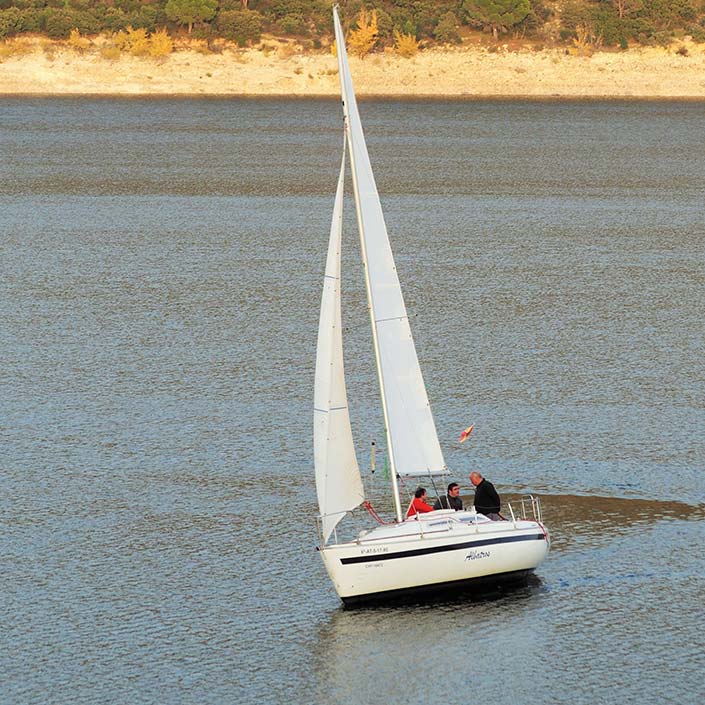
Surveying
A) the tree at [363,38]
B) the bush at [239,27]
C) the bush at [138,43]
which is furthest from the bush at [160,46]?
the tree at [363,38]

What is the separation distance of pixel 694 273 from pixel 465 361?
64.1ft

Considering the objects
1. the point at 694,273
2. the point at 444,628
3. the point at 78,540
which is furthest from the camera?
the point at 694,273

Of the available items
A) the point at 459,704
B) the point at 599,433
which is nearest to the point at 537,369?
the point at 599,433

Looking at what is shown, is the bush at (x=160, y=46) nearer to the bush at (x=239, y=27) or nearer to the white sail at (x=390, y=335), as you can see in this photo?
the bush at (x=239, y=27)

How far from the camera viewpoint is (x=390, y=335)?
97.8 ft

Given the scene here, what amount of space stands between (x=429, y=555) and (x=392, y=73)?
128111mm

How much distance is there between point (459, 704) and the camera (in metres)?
25.2

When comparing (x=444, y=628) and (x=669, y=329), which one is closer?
(x=444, y=628)

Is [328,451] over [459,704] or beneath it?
over

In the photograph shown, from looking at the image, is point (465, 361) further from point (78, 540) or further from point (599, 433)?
point (78, 540)

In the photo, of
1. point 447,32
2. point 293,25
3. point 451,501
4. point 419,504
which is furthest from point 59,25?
point 419,504

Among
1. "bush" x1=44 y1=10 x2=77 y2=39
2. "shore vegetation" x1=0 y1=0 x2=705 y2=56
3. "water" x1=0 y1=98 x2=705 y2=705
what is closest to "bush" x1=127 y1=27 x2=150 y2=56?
"shore vegetation" x1=0 y1=0 x2=705 y2=56

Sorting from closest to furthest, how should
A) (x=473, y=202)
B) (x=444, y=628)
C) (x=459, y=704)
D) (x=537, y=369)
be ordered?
1. (x=459, y=704)
2. (x=444, y=628)
3. (x=537, y=369)
4. (x=473, y=202)

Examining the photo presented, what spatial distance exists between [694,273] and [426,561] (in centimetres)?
3878
